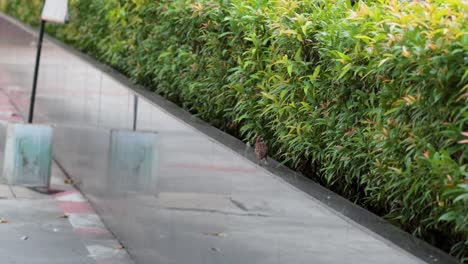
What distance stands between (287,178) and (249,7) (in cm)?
150

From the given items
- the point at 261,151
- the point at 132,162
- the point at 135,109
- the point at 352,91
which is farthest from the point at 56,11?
the point at 352,91

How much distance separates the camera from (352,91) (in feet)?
15.8

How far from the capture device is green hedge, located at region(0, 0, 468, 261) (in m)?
3.85

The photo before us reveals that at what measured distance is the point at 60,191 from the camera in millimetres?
9992

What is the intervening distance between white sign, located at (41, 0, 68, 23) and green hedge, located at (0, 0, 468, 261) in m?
2.60

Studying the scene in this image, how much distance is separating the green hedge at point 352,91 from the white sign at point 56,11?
8.53 feet

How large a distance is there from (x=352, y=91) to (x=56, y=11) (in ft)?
19.6

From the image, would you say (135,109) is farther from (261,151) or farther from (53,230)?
(261,151)

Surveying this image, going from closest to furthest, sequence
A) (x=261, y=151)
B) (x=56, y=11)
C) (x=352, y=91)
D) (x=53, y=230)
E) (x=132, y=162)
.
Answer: (x=352, y=91)
(x=261, y=151)
(x=132, y=162)
(x=53, y=230)
(x=56, y=11)

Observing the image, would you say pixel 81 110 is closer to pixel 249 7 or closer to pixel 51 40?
pixel 51 40

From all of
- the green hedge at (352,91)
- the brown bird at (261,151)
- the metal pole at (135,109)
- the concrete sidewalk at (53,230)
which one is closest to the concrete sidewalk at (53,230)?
the concrete sidewalk at (53,230)

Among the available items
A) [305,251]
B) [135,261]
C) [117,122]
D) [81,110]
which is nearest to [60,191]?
[81,110]

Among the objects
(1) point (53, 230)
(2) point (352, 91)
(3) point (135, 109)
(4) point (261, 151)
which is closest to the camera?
(2) point (352, 91)

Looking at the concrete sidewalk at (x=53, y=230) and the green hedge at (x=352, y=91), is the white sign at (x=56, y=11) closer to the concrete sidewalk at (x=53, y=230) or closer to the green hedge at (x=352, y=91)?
the concrete sidewalk at (x=53, y=230)
